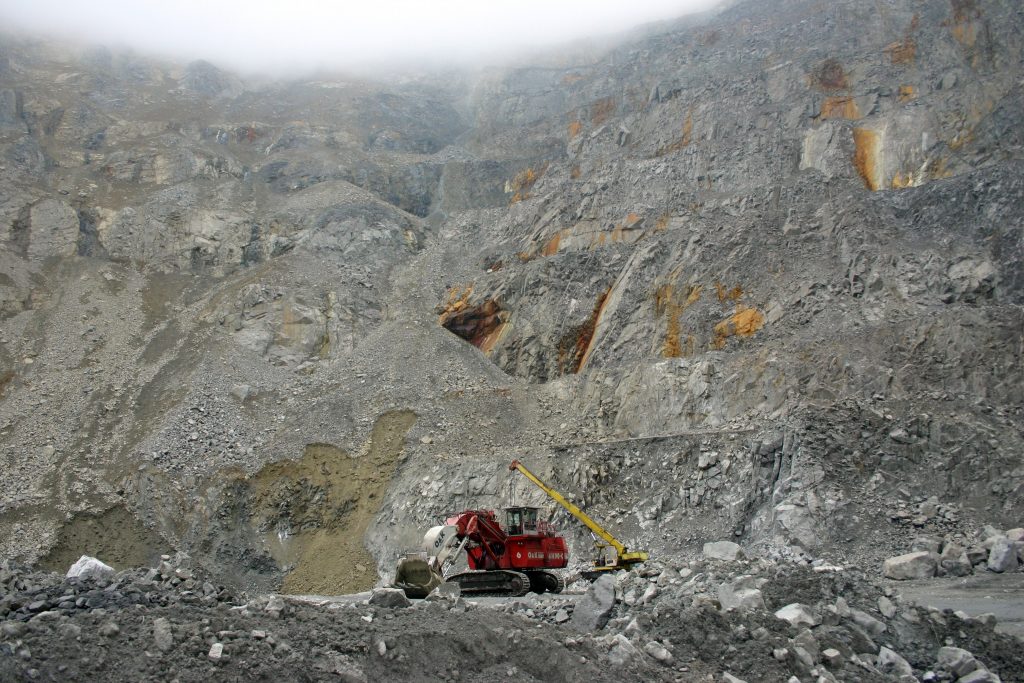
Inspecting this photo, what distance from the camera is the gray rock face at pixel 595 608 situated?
9.33 metres

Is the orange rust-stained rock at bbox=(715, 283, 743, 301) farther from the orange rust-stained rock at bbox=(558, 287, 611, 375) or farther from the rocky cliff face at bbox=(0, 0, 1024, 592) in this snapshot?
the orange rust-stained rock at bbox=(558, 287, 611, 375)

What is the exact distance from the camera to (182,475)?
22.5m

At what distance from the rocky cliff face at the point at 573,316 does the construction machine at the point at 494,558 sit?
11.9ft

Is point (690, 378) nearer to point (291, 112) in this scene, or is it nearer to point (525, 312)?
point (525, 312)

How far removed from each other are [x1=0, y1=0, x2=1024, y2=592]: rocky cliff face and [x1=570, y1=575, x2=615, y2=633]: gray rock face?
6339 mm

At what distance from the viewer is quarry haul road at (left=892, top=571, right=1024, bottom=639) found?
1069cm

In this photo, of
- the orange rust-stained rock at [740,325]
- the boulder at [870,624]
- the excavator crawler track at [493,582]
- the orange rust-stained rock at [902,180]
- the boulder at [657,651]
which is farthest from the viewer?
the orange rust-stained rock at [902,180]

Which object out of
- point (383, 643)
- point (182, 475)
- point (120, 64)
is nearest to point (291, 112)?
point (120, 64)

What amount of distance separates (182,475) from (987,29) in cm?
3382

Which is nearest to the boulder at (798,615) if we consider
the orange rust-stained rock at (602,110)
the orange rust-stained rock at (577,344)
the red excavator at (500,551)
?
the red excavator at (500,551)

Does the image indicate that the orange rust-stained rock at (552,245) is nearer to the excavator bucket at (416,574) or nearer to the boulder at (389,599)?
the excavator bucket at (416,574)

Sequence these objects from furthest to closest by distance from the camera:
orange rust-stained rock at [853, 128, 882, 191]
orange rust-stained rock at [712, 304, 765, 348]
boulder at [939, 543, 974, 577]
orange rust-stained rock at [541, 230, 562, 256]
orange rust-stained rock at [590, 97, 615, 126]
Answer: orange rust-stained rock at [590, 97, 615, 126] → orange rust-stained rock at [541, 230, 562, 256] → orange rust-stained rock at [853, 128, 882, 191] → orange rust-stained rock at [712, 304, 765, 348] → boulder at [939, 543, 974, 577]

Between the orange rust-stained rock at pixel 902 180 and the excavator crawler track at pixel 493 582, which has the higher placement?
the orange rust-stained rock at pixel 902 180

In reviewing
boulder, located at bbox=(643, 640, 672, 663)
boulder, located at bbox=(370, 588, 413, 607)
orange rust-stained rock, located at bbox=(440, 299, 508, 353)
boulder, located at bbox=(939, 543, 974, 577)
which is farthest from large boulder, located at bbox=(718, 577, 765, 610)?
orange rust-stained rock, located at bbox=(440, 299, 508, 353)
